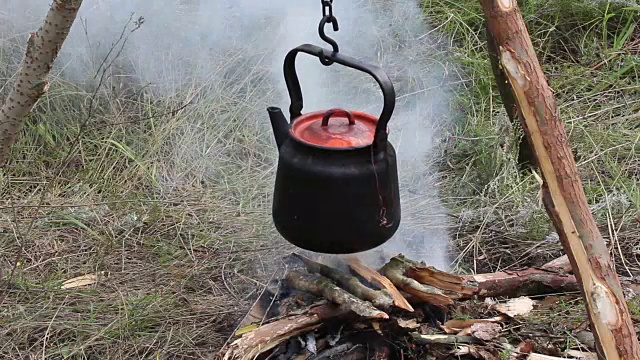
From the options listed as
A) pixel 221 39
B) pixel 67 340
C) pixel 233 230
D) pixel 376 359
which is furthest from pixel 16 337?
pixel 221 39

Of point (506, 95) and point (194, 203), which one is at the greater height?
point (506, 95)

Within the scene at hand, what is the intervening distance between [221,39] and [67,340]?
7.54ft

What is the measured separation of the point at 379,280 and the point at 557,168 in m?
0.65

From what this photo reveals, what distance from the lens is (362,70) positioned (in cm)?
183

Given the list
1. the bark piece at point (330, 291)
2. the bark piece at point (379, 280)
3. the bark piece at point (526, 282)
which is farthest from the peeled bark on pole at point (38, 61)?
the bark piece at point (526, 282)

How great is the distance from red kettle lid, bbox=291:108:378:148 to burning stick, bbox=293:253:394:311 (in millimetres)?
531

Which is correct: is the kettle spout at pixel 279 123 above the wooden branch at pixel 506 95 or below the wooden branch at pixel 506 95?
above

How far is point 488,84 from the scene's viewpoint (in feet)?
13.3

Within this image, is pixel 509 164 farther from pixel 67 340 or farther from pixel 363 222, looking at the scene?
pixel 67 340

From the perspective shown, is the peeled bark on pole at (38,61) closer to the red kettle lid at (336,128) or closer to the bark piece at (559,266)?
the red kettle lid at (336,128)

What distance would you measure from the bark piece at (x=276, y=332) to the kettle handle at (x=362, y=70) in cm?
60

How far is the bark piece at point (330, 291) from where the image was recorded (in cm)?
221

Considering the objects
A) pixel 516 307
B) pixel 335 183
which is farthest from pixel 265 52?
pixel 335 183

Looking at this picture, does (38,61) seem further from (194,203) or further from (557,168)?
(194,203)
